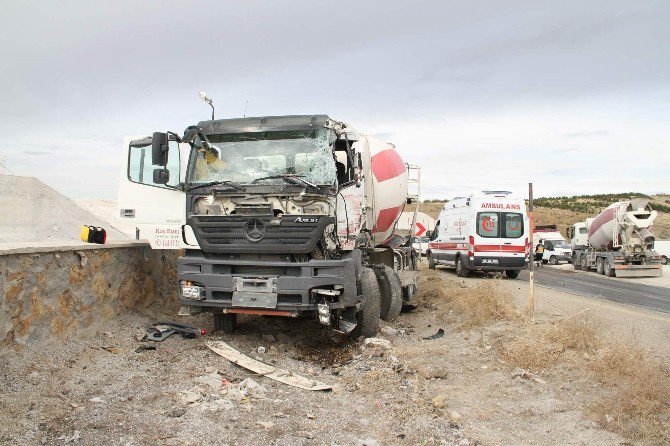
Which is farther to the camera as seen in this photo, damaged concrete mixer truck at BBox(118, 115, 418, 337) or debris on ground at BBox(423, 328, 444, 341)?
debris on ground at BBox(423, 328, 444, 341)

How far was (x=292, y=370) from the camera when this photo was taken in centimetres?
746

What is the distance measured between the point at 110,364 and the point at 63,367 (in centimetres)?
54

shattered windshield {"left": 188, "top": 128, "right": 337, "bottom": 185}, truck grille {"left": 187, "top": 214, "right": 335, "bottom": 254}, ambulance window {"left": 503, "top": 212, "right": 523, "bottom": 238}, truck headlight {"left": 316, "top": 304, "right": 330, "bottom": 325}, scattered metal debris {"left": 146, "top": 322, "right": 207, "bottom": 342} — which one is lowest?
scattered metal debris {"left": 146, "top": 322, "right": 207, "bottom": 342}

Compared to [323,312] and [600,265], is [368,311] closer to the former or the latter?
[323,312]

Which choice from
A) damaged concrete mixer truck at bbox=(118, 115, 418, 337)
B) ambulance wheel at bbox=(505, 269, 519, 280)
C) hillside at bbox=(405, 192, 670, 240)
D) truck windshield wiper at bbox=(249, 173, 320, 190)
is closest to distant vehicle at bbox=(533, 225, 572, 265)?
ambulance wheel at bbox=(505, 269, 519, 280)

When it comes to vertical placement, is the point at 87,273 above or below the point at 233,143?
below

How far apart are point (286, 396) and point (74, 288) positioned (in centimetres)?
A: 334

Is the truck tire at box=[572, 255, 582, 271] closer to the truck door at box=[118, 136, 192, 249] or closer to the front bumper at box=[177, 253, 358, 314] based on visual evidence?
the front bumper at box=[177, 253, 358, 314]

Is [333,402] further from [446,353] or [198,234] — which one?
[198,234]

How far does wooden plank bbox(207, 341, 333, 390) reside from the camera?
6.72 metres

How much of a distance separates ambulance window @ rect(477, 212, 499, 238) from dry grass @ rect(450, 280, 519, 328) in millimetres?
8062

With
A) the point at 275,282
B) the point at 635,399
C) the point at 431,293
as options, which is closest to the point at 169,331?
the point at 275,282

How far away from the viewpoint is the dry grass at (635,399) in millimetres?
5039

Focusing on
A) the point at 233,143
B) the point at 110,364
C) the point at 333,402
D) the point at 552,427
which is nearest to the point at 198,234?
the point at 233,143
